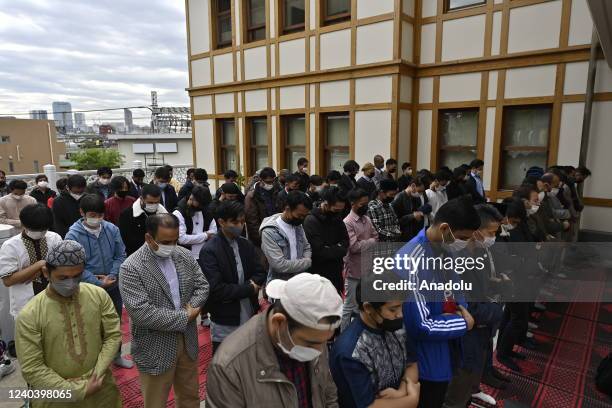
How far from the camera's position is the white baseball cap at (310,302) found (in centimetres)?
154

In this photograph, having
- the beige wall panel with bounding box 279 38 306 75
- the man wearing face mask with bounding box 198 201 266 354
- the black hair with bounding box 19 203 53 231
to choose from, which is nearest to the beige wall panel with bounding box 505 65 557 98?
the beige wall panel with bounding box 279 38 306 75

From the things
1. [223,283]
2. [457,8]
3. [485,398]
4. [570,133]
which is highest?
[457,8]

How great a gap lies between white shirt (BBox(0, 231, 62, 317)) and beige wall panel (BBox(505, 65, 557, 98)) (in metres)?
8.43

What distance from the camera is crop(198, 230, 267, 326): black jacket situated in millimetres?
3029

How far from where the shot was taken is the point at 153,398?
283 centimetres

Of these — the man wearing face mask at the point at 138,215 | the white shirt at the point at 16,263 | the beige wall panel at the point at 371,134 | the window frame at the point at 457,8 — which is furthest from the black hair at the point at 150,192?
the window frame at the point at 457,8

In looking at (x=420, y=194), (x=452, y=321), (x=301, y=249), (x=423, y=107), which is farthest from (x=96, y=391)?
(x=423, y=107)

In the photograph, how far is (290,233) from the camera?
3.71m

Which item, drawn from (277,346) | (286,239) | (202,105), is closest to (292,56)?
(202,105)

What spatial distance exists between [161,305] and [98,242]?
1479 millimetres

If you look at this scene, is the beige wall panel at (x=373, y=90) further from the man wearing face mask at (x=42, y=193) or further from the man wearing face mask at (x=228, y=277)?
the man wearing face mask at (x=42, y=193)

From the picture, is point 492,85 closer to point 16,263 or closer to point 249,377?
point 249,377

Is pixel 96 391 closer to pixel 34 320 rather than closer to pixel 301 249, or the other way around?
pixel 34 320

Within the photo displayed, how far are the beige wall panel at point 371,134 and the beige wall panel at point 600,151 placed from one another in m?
3.93
